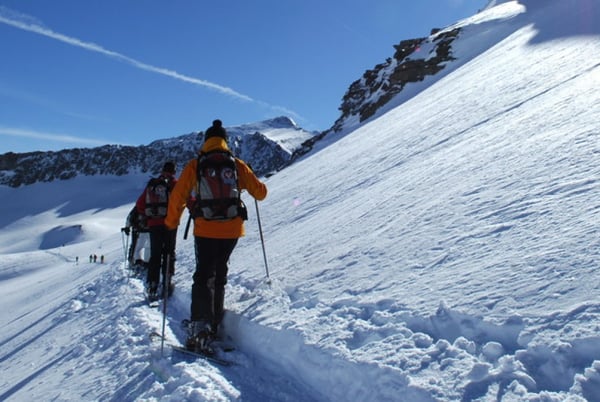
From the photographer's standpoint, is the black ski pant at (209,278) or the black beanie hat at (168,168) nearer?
the black ski pant at (209,278)

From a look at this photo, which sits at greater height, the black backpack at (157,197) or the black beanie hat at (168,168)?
the black beanie hat at (168,168)

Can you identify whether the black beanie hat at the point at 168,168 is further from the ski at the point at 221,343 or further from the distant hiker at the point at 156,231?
the ski at the point at 221,343

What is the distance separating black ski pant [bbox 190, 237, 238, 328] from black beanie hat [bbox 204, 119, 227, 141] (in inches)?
43.0

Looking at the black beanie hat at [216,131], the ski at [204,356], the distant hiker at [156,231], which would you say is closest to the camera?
the ski at [204,356]

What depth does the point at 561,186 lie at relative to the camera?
13.8ft

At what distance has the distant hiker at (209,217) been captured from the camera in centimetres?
411

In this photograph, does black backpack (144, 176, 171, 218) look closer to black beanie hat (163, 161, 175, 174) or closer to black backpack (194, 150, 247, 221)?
black beanie hat (163, 161, 175, 174)

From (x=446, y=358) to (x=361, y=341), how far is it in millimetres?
705

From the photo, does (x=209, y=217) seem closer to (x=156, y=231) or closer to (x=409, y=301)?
(x=409, y=301)

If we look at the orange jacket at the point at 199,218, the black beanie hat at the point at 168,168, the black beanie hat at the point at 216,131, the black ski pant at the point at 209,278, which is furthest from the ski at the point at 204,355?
the black beanie hat at the point at 168,168

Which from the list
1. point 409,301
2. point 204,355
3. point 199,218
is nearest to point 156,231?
point 199,218

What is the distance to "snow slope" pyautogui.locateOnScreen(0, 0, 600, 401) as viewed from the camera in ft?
8.32

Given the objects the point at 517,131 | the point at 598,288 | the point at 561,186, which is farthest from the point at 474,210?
the point at 517,131

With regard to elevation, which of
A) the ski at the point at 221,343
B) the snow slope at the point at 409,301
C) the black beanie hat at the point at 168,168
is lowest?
the ski at the point at 221,343
